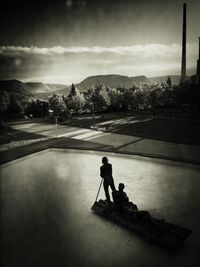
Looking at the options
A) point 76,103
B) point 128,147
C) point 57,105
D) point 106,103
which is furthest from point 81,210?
point 76,103

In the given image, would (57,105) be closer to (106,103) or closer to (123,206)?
(106,103)

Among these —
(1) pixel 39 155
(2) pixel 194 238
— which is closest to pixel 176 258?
(2) pixel 194 238

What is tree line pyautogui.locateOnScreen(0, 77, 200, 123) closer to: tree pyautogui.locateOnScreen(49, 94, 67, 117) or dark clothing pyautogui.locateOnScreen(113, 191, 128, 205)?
tree pyautogui.locateOnScreen(49, 94, 67, 117)

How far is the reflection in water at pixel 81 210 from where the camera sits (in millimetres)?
5887

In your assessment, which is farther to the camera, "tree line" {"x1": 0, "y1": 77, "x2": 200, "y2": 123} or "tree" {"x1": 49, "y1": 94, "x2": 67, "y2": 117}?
"tree line" {"x1": 0, "y1": 77, "x2": 200, "y2": 123}

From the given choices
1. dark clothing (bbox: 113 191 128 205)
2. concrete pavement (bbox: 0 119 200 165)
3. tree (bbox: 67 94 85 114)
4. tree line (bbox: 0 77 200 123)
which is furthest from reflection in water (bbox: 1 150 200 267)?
tree (bbox: 67 94 85 114)

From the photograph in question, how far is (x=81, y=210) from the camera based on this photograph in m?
8.30

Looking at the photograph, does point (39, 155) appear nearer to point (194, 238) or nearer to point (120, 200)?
point (120, 200)

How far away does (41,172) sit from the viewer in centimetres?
1288

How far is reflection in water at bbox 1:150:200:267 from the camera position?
5887mm

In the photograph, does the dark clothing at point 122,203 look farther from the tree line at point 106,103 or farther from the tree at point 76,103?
the tree at point 76,103

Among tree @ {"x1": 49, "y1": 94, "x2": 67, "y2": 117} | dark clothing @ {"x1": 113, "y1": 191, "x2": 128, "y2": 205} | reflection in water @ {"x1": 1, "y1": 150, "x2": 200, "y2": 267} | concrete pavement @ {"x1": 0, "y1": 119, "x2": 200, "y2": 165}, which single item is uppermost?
tree @ {"x1": 49, "y1": 94, "x2": 67, "y2": 117}

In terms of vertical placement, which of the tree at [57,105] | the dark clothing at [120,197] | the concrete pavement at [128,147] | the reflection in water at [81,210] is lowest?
the reflection in water at [81,210]

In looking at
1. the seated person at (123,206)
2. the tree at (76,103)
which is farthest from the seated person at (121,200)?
the tree at (76,103)
